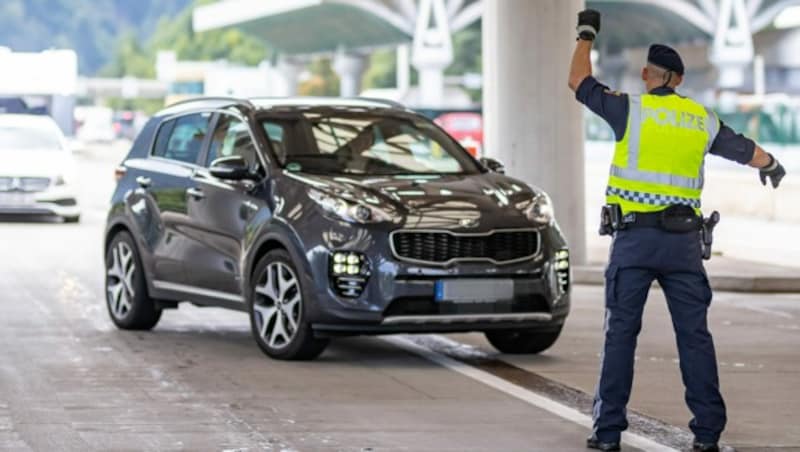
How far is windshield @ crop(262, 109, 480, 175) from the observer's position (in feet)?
45.0

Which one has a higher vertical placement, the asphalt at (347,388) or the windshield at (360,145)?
the windshield at (360,145)

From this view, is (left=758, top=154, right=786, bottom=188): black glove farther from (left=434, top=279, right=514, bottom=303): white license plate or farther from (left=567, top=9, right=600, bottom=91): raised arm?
(left=434, top=279, right=514, bottom=303): white license plate

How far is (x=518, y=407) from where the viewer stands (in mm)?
11055

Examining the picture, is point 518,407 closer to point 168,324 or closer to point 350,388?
point 350,388

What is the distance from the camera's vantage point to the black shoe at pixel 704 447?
30.9ft

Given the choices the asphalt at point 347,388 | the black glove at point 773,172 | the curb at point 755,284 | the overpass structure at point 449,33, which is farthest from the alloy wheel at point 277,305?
the overpass structure at point 449,33

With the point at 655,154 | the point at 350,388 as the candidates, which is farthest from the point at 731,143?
the point at 350,388

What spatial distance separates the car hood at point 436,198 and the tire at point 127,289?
204 centimetres

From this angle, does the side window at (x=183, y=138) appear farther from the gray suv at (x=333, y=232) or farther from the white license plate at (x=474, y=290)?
the white license plate at (x=474, y=290)

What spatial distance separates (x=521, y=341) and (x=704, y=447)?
4264mm

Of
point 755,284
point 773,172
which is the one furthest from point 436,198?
point 755,284

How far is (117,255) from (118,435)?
5.58 metres

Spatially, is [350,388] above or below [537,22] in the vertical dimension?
below

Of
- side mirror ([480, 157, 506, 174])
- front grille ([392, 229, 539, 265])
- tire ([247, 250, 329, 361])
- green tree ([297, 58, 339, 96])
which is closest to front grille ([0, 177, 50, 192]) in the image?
side mirror ([480, 157, 506, 174])
